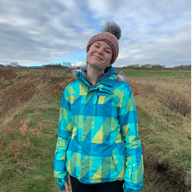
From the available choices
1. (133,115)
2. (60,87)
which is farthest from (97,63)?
(60,87)

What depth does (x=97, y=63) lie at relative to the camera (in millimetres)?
1642

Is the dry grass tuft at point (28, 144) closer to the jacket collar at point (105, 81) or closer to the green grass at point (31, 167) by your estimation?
the green grass at point (31, 167)

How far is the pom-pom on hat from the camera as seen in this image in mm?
1726

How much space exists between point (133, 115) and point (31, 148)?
3.50 metres

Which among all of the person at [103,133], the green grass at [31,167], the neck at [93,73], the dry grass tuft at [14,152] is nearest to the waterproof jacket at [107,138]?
the person at [103,133]

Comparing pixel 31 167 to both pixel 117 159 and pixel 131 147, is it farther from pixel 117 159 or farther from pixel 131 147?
pixel 131 147

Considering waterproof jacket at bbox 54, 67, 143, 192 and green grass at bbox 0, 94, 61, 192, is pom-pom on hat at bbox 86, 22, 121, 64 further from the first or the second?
green grass at bbox 0, 94, 61, 192

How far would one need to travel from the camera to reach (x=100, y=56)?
1655mm

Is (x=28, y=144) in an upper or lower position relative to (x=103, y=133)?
lower

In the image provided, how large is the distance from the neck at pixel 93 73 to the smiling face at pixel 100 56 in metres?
0.04

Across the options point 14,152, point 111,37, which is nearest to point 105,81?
point 111,37

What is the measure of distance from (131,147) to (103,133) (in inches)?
10.5

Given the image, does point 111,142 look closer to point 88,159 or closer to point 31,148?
point 88,159

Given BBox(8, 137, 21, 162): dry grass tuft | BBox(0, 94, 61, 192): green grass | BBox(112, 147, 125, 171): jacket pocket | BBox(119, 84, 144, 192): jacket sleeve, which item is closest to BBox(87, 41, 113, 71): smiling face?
BBox(119, 84, 144, 192): jacket sleeve
